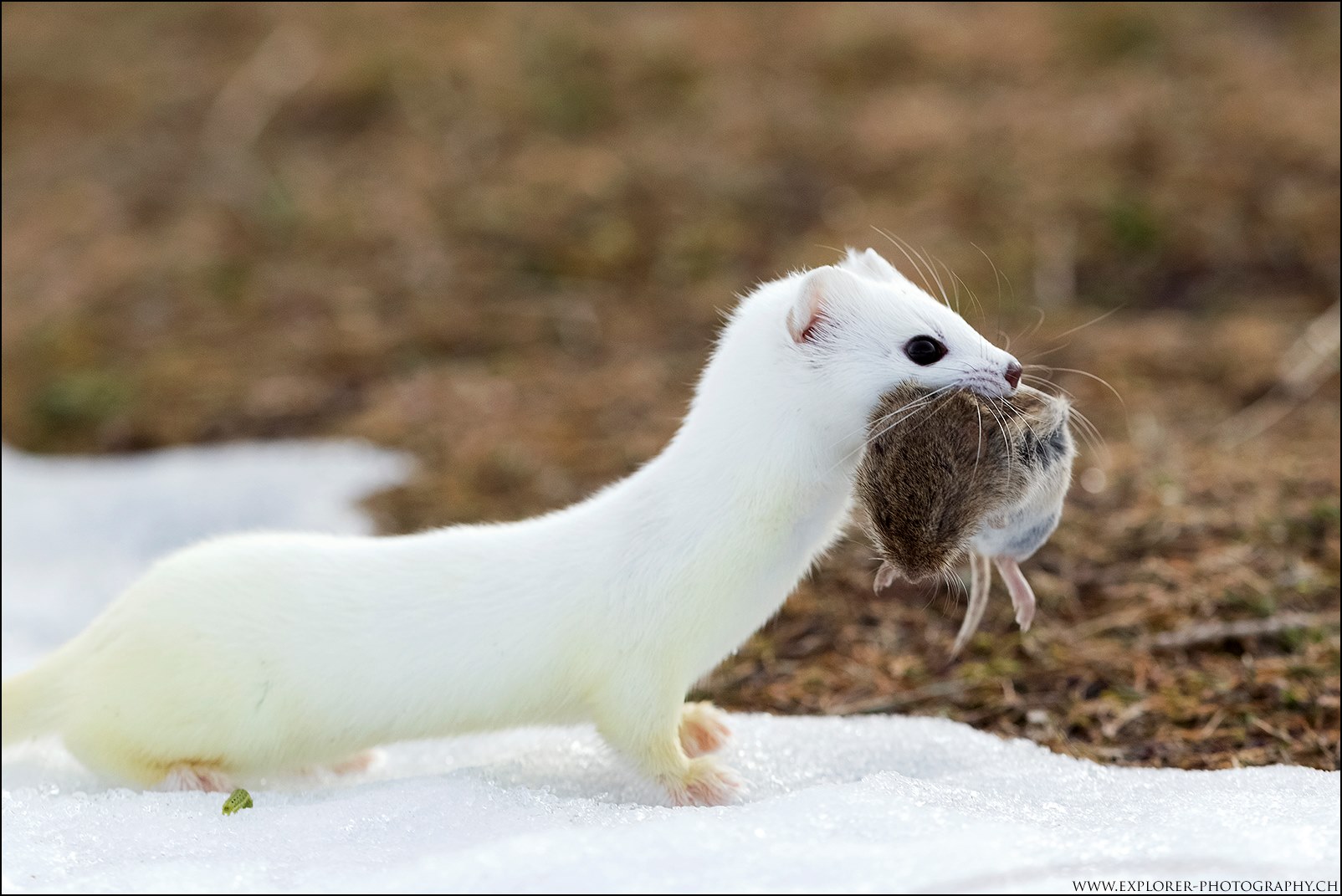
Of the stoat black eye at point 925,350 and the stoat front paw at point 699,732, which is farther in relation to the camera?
the stoat front paw at point 699,732

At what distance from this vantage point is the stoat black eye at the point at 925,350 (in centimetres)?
277

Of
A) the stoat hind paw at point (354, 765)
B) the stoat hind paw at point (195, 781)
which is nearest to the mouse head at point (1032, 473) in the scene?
the stoat hind paw at point (354, 765)

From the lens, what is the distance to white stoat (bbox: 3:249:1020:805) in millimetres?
2801

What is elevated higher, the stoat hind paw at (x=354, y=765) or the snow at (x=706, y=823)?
the stoat hind paw at (x=354, y=765)

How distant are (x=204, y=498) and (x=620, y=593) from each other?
116 inches

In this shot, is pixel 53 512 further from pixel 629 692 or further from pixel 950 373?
pixel 950 373

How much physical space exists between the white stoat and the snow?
14 cm

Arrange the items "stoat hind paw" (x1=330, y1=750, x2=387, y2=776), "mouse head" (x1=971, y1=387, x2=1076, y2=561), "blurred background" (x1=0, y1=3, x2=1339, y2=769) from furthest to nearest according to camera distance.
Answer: "blurred background" (x1=0, y1=3, x2=1339, y2=769) < "stoat hind paw" (x1=330, y1=750, x2=387, y2=776) < "mouse head" (x1=971, y1=387, x2=1076, y2=561)

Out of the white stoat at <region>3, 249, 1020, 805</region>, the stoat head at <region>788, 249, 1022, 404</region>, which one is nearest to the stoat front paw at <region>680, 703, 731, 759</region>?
the white stoat at <region>3, 249, 1020, 805</region>

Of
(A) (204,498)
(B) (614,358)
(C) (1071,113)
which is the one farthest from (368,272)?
(C) (1071,113)

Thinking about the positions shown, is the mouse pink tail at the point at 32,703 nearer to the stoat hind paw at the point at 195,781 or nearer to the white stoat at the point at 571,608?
the white stoat at the point at 571,608

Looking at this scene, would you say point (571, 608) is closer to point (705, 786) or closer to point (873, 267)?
point (705, 786)

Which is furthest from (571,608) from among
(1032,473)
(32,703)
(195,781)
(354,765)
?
(32,703)

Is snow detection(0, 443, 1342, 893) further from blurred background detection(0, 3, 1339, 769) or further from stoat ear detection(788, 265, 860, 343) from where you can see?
stoat ear detection(788, 265, 860, 343)
